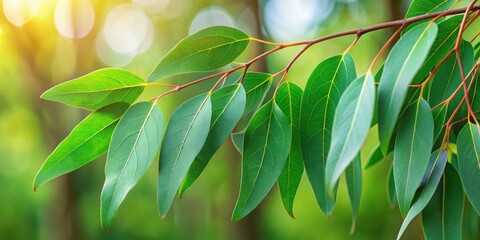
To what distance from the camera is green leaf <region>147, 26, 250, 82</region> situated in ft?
1.98

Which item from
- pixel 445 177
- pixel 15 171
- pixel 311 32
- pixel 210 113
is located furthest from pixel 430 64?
pixel 15 171

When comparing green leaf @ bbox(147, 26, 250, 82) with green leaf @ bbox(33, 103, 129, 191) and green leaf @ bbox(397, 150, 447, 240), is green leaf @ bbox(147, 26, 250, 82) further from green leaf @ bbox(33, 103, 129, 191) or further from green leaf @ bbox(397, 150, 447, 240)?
green leaf @ bbox(397, 150, 447, 240)

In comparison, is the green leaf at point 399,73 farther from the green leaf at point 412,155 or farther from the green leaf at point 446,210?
the green leaf at point 446,210

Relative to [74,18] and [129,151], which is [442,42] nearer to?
[129,151]

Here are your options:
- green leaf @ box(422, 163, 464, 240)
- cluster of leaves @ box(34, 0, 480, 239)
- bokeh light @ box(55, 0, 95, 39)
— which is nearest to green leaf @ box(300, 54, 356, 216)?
cluster of leaves @ box(34, 0, 480, 239)

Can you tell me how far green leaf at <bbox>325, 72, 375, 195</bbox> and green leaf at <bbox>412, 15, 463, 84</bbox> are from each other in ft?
0.58

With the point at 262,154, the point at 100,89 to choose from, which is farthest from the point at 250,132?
the point at 100,89

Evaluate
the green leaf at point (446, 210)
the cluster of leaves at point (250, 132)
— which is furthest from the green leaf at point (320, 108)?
the green leaf at point (446, 210)

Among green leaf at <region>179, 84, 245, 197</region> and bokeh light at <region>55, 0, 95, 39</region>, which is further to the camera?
bokeh light at <region>55, 0, 95, 39</region>

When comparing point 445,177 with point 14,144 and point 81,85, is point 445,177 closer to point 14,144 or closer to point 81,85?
point 81,85

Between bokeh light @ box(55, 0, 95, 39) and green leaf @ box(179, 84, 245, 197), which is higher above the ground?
bokeh light @ box(55, 0, 95, 39)

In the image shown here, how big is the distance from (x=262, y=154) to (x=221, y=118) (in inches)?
2.2

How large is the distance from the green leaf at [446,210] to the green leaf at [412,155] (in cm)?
9

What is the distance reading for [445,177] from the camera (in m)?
0.62
